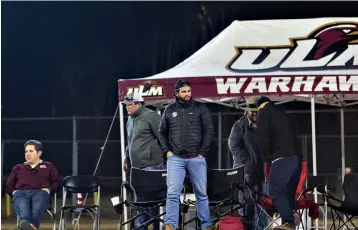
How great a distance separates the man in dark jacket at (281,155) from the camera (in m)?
7.64

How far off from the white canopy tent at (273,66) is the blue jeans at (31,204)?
3.61ft

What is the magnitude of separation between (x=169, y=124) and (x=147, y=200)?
0.95 metres

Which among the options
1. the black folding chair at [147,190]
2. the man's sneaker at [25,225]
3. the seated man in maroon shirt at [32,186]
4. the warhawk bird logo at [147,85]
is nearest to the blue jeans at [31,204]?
the seated man in maroon shirt at [32,186]

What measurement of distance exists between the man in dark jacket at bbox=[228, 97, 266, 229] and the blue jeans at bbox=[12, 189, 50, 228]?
232cm

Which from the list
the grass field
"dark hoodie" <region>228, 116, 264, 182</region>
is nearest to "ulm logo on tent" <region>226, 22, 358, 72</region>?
"dark hoodie" <region>228, 116, 264, 182</region>

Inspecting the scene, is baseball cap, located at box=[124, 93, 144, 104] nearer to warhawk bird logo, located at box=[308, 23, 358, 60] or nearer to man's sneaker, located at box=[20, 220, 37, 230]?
man's sneaker, located at box=[20, 220, 37, 230]

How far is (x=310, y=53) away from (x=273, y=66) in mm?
566

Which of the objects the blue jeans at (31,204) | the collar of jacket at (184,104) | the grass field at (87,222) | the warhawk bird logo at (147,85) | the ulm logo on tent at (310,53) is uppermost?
the ulm logo on tent at (310,53)

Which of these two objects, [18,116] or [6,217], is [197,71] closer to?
[6,217]

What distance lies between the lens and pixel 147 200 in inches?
327

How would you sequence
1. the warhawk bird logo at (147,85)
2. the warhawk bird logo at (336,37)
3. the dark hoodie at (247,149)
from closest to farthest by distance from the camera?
1. the dark hoodie at (247,149)
2. the warhawk bird logo at (147,85)
3. the warhawk bird logo at (336,37)

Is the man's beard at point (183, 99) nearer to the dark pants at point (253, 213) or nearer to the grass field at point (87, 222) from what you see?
the dark pants at point (253, 213)

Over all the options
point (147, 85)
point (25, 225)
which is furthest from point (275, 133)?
point (25, 225)

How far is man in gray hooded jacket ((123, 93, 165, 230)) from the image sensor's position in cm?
868
